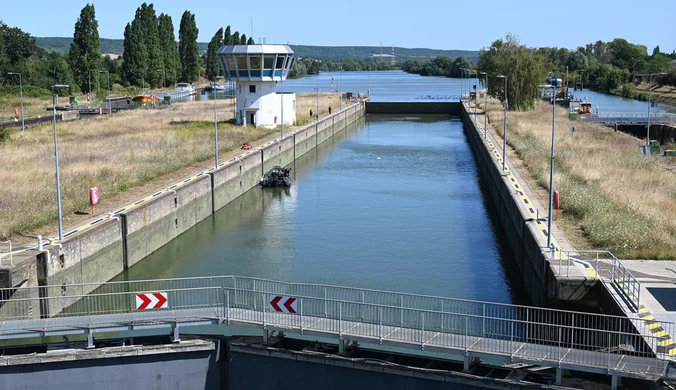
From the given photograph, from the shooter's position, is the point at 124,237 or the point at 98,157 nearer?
the point at 124,237

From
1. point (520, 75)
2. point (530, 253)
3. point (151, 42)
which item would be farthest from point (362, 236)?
point (151, 42)

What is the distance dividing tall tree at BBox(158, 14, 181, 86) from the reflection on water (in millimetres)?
75596

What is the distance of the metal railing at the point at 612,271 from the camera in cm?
1725

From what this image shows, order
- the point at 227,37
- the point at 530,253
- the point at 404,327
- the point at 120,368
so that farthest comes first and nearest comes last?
1. the point at 227,37
2. the point at 530,253
3. the point at 120,368
4. the point at 404,327

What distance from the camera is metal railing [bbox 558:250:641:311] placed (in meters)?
17.2

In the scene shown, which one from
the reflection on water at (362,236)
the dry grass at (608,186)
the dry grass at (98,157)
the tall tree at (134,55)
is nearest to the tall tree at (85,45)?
the tall tree at (134,55)

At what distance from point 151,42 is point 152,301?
336 feet

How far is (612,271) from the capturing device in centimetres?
1889

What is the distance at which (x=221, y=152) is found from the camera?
46.7 metres

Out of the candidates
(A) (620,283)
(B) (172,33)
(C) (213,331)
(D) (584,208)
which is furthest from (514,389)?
(B) (172,33)

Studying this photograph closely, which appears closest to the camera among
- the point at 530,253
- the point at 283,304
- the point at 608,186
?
the point at 283,304

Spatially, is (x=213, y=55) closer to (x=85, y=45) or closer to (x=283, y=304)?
(x=85, y=45)

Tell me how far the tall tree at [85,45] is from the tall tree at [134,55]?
433 inches

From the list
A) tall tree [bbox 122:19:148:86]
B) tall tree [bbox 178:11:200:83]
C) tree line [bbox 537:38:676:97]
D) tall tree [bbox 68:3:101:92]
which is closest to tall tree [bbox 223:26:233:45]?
tall tree [bbox 178:11:200:83]
